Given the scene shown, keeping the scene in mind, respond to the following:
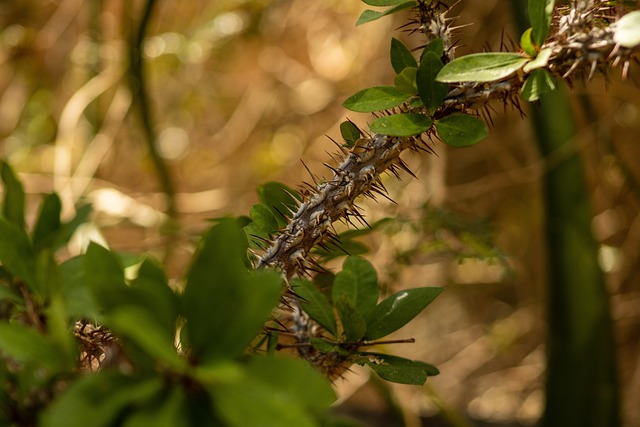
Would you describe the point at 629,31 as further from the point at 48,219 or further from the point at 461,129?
the point at 48,219

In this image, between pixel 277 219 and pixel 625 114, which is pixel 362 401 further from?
pixel 277 219

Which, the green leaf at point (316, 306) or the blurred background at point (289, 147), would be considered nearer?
the green leaf at point (316, 306)

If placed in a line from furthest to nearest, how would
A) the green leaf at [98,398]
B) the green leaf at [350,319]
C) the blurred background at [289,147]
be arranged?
the blurred background at [289,147], the green leaf at [350,319], the green leaf at [98,398]

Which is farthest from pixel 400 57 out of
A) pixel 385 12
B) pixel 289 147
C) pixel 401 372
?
pixel 289 147

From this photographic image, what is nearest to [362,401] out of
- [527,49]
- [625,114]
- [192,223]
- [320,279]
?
[192,223]

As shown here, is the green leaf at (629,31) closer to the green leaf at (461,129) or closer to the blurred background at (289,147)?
the green leaf at (461,129)

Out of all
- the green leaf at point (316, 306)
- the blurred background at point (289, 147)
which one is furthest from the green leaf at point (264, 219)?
the blurred background at point (289, 147)

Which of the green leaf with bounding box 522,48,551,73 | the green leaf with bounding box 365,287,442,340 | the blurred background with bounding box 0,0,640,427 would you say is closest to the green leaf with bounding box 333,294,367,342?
the green leaf with bounding box 365,287,442,340

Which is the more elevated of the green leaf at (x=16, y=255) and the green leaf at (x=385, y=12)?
the green leaf at (x=385, y=12)
